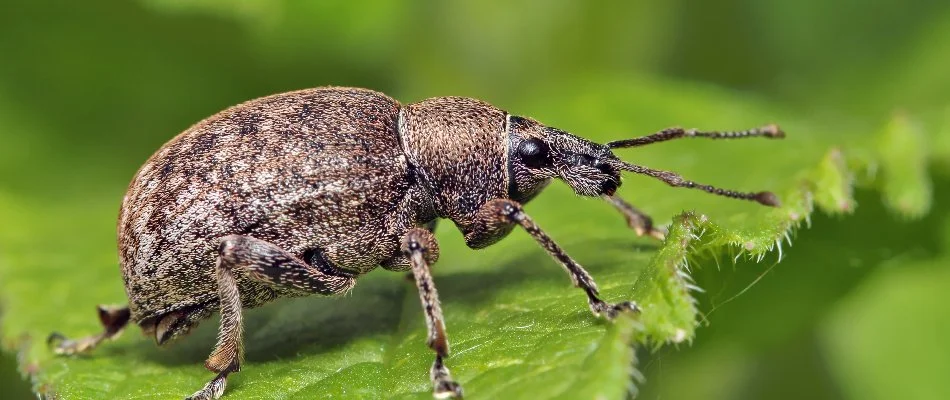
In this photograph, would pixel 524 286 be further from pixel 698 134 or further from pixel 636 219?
pixel 698 134

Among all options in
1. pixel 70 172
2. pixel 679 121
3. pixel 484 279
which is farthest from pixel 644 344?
pixel 70 172

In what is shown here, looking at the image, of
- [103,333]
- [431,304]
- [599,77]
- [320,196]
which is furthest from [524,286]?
[599,77]

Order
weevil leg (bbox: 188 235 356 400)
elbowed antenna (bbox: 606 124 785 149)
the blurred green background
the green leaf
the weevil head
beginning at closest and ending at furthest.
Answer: the green leaf
weevil leg (bbox: 188 235 356 400)
elbowed antenna (bbox: 606 124 785 149)
the weevil head
the blurred green background

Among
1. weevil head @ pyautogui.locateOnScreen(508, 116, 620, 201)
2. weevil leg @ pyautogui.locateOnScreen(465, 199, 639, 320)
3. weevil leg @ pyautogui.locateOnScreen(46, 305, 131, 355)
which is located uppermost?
weevil head @ pyautogui.locateOnScreen(508, 116, 620, 201)

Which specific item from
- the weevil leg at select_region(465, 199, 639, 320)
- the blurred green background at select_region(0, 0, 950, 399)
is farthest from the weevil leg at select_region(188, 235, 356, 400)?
the blurred green background at select_region(0, 0, 950, 399)

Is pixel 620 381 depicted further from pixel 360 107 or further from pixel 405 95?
pixel 405 95

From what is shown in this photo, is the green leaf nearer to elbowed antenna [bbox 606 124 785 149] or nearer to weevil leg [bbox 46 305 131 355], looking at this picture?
weevil leg [bbox 46 305 131 355]

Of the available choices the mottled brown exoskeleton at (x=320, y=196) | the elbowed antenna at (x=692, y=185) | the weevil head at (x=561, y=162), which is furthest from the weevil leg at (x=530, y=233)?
the elbowed antenna at (x=692, y=185)
